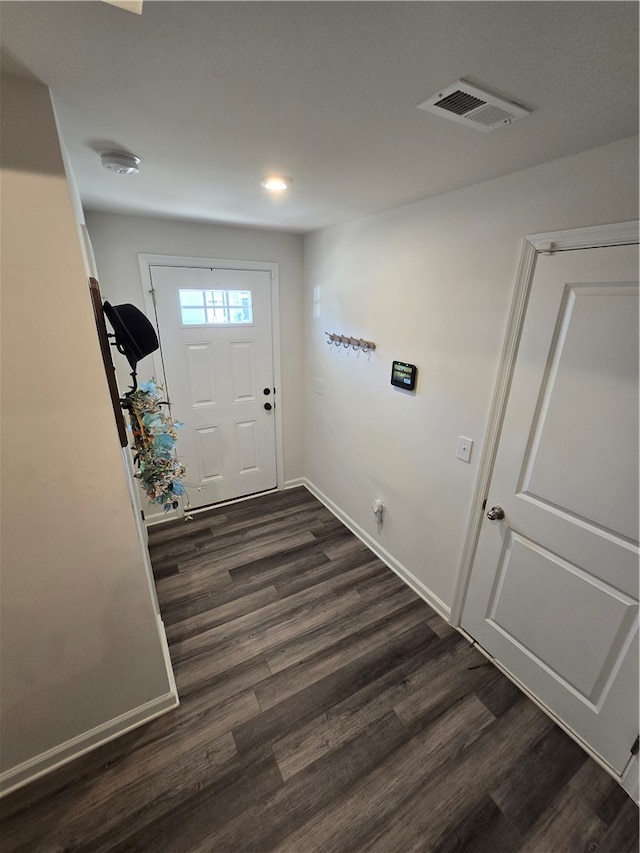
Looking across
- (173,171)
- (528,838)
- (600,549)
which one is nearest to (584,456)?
(600,549)

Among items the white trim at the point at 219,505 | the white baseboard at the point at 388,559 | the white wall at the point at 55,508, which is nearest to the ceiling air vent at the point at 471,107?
the white wall at the point at 55,508

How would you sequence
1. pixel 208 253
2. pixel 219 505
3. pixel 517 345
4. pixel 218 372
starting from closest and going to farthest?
pixel 517 345, pixel 208 253, pixel 218 372, pixel 219 505

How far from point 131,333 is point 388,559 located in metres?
2.21

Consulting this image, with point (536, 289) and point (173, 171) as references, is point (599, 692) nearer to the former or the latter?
point (536, 289)

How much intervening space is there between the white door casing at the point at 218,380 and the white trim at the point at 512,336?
1.94 meters

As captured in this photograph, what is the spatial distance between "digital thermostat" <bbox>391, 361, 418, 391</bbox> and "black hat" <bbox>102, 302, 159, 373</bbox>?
137 cm

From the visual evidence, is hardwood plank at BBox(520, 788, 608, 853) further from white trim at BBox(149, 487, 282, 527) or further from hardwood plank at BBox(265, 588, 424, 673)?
white trim at BBox(149, 487, 282, 527)

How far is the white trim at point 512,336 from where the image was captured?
1189mm

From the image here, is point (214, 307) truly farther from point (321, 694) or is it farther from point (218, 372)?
point (321, 694)

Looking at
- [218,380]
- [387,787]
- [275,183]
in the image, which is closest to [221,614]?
[387,787]

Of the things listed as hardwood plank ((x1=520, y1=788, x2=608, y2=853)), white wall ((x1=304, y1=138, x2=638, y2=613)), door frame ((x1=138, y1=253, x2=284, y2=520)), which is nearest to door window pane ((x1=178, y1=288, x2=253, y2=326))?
door frame ((x1=138, y1=253, x2=284, y2=520))

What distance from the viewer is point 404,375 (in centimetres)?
212

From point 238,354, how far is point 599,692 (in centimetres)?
301

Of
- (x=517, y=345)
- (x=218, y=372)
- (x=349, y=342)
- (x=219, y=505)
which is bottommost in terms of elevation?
(x=219, y=505)
